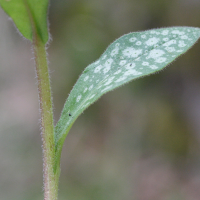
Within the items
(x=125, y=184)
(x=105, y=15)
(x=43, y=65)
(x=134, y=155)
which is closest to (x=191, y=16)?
(x=105, y=15)

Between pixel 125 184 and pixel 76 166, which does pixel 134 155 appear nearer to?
pixel 125 184

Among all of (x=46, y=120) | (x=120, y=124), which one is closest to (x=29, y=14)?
(x=46, y=120)

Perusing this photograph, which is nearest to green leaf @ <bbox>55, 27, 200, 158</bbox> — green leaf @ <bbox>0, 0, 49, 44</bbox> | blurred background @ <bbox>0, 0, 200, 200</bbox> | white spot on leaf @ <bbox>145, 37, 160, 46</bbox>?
white spot on leaf @ <bbox>145, 37, 160, 46</bbox>

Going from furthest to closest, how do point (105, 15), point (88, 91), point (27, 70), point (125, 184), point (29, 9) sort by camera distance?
point (27, 70) < point (105, 15) < point (125, 184) < point (88, 91) < point (29, 9)

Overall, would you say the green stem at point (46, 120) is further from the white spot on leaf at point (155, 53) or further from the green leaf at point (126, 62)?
the white spot on leaf at point (155, 53)

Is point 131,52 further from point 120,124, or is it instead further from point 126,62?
point 120,124

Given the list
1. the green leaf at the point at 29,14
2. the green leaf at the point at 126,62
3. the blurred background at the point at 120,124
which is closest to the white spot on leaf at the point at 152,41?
the green leaf at the point at 126,62
